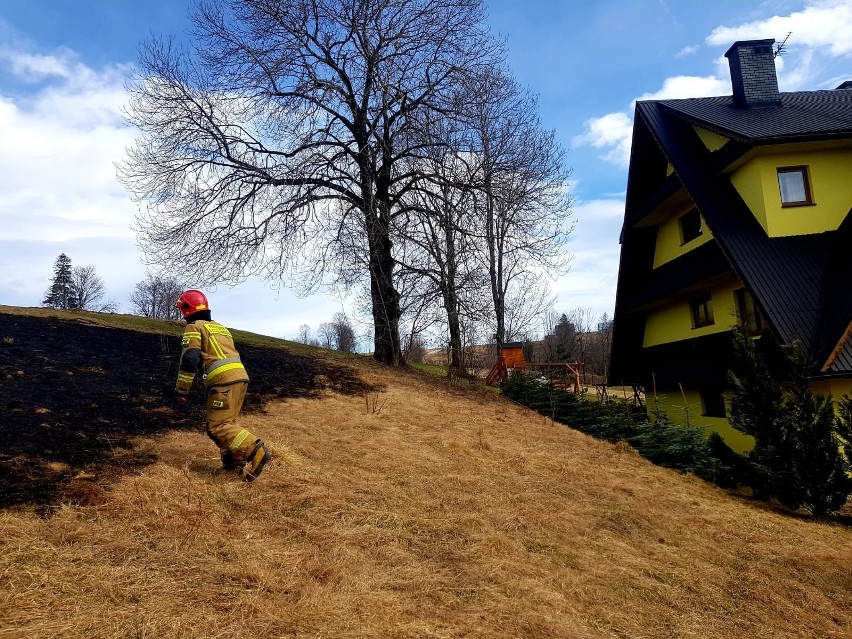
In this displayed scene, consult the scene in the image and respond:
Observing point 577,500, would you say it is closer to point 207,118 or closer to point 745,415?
point 745,415

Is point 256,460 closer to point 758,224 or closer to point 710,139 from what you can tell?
point 758,224

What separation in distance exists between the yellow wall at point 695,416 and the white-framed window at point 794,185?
538 centimetres

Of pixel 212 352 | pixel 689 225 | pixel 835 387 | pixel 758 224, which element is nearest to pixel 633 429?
pixel 835 387

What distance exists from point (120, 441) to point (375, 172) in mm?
13972

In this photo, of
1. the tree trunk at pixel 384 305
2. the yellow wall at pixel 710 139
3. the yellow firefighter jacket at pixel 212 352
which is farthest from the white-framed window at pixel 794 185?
the yellow firefighter jacket at pixel 212 352

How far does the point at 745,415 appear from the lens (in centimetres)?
973

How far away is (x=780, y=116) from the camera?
15133mm

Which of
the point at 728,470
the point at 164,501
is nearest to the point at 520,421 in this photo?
the point at 728,470

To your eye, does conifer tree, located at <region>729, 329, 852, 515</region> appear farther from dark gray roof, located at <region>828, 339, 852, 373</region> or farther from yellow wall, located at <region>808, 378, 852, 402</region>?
yellow wall, located at <region>808, 378, 852, 402</region>

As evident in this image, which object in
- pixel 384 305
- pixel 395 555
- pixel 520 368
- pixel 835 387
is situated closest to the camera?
pixel 395 555

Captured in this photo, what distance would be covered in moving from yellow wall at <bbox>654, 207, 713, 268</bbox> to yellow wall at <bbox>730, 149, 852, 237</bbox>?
2.34 meters

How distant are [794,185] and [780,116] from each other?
9.36 ft

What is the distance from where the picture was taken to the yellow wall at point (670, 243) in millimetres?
16531

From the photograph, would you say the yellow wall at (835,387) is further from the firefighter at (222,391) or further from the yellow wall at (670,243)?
the firefighter at (222,391)
